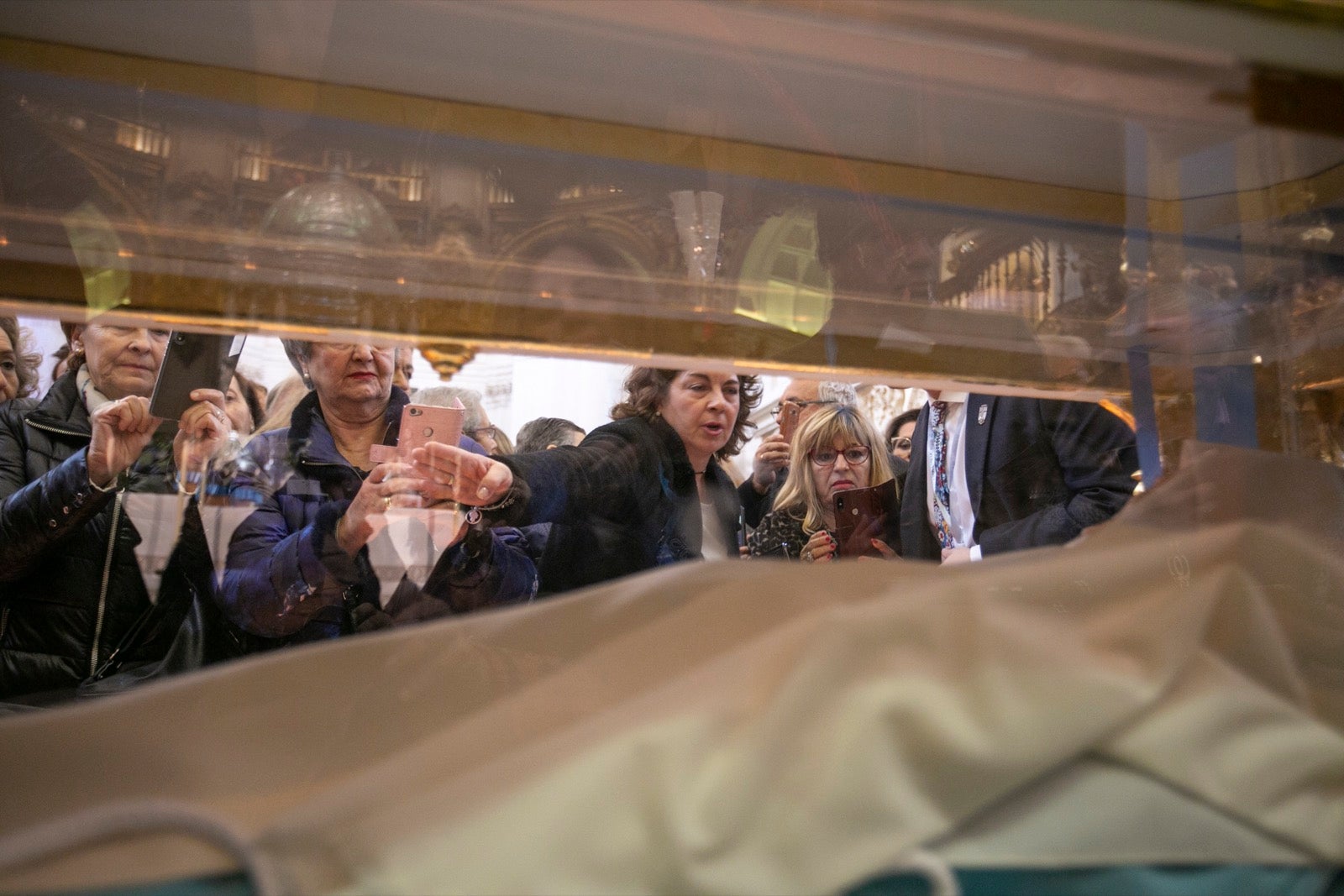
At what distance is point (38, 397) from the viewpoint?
Result: 1.04 metres

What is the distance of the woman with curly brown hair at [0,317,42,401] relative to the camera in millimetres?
993

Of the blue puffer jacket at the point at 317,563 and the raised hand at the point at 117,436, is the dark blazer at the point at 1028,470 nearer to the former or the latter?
the blue puffer jacket at the point at 317,563

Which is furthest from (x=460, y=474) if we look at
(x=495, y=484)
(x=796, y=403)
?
(x=796, y=403)

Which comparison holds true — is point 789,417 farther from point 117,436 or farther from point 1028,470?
point 117,436

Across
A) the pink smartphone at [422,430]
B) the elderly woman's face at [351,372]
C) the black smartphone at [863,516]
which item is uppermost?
the elderly woman's face at [351,372]

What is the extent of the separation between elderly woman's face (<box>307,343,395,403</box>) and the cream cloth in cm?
66

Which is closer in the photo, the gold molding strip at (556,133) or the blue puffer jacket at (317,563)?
the gold molding strip at (556,133)

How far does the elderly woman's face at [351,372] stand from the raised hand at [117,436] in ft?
0.64

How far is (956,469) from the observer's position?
1.01m

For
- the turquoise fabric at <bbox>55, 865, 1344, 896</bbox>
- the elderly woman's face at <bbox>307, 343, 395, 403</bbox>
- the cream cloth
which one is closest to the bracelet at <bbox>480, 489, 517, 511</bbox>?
the elderly woman's face at <bbox>307, 343, 395, 403</bbox>

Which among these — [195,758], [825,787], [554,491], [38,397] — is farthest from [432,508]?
[825,787]

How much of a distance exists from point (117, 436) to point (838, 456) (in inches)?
31.3

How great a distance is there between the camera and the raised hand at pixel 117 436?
104cm

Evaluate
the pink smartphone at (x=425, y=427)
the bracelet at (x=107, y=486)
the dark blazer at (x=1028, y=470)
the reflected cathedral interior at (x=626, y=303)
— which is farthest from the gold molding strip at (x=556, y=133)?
the bracelet at (x=107, y=486)
